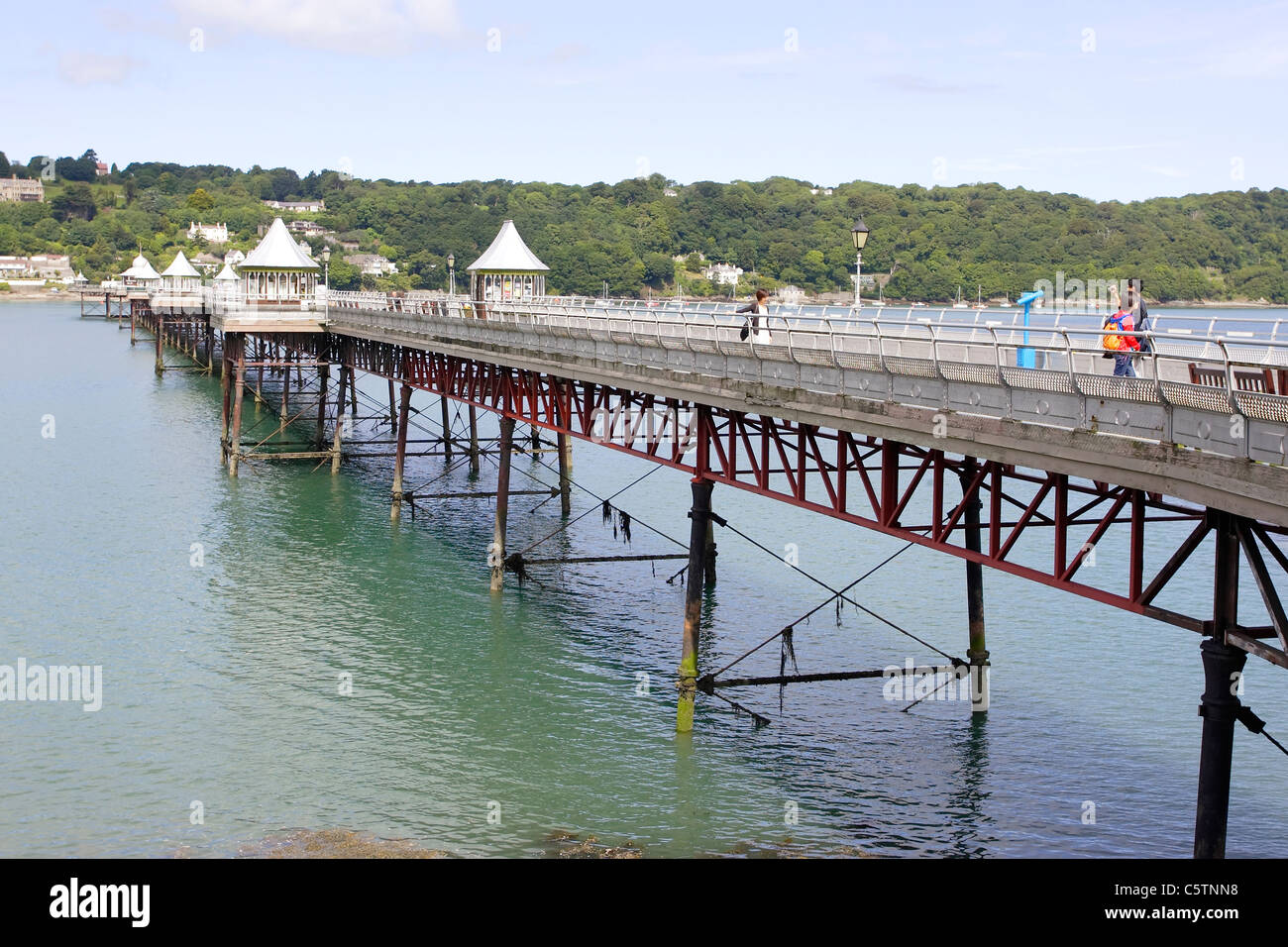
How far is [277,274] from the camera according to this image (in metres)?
63.4

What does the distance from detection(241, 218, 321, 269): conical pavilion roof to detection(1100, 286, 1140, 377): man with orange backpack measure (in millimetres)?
51597

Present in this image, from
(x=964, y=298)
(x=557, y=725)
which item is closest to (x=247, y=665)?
(x=557, y=725)

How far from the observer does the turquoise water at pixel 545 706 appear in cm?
2062

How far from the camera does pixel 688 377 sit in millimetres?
25359

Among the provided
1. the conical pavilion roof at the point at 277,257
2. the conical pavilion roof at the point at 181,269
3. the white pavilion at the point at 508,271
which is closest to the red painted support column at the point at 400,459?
the white pavilion at the point at 508,271

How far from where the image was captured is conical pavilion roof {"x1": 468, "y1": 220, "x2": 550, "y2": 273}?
51.1 m

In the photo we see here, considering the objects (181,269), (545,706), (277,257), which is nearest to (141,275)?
(181,269)

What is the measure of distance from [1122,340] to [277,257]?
174 feet

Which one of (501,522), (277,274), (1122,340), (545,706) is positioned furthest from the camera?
(277,274)

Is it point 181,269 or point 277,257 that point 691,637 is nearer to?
point 277,257

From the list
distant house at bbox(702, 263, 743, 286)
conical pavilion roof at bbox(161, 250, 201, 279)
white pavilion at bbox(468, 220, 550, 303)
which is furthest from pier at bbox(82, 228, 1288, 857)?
conical pavilion roof at bbox(161, 250, 201, 279)

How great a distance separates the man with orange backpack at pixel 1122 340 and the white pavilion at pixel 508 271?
35128 mm
